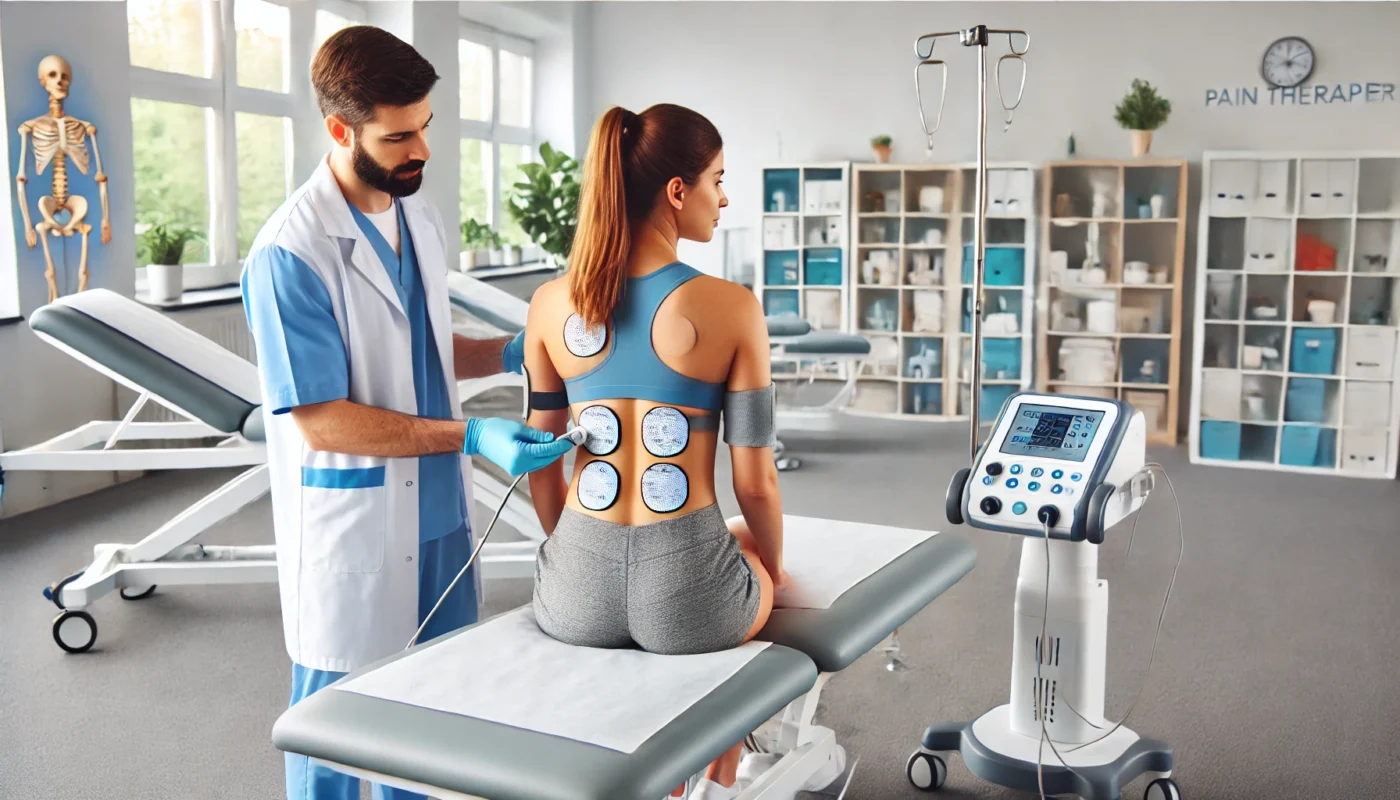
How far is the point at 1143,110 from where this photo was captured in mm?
6133

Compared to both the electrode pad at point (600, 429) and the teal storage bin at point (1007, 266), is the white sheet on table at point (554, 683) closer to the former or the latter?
the electrode pad at point (600, 429)

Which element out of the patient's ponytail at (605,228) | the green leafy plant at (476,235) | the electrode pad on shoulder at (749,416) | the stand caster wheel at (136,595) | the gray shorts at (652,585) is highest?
the green leafy plant at (476,235)

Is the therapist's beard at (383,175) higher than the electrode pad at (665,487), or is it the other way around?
the therapist's beard at (383,175)

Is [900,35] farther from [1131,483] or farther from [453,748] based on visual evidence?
[453,748]

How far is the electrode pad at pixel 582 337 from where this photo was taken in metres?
1.70

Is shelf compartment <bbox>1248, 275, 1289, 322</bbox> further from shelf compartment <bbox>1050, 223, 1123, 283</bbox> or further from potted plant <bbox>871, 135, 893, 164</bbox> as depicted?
potted plant <bbox>871, 135, 893, 164</bbox>

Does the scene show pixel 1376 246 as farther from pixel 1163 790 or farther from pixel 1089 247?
pixel 1163 790

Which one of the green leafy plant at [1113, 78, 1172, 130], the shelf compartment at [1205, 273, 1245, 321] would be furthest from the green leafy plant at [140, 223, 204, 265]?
the shelf compartment at [1205, 273, 1245, 321]

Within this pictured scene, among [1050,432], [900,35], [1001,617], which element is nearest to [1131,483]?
[1050,432]

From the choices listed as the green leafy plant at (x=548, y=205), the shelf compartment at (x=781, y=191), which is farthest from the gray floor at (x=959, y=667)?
the green leafy plant at (x=548, y=205)

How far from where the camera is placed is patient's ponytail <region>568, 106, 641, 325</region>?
65.4 inches

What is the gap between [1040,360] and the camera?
6516mm

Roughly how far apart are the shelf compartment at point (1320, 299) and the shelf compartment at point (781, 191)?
2.60 meters

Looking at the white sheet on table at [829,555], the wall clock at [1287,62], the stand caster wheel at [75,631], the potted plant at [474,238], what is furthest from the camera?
the potted plant at [474,238]
